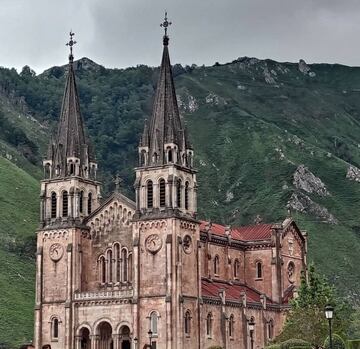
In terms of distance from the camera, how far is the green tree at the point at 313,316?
84.6 meters

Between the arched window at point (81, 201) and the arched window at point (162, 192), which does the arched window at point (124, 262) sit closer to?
the arched window at point (81, 201)

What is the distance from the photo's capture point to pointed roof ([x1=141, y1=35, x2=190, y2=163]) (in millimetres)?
97438

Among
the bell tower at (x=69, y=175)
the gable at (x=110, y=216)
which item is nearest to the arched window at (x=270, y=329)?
the gable at (x=110, y=216)

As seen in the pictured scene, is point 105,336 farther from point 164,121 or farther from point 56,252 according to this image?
point 164,121

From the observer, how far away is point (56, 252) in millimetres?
100562

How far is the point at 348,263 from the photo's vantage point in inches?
6324

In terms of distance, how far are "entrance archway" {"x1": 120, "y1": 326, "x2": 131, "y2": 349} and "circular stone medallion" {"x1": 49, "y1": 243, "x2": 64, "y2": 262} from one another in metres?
10.8

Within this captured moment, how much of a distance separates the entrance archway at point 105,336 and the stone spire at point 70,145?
1650 cm

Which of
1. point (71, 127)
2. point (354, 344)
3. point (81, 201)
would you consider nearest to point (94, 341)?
point (81, 201)

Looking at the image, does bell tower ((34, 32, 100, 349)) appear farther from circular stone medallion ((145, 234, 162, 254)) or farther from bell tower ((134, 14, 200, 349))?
circular stone medallion ((145, 234, 162, 254))

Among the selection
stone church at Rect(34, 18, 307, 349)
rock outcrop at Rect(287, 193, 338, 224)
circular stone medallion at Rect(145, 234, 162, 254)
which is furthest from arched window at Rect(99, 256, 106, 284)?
rock outcrop at Rect(287, 193, 338, 224)

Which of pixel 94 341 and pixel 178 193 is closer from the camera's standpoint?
pixel 94 341

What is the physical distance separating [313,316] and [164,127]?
25070 millimetres

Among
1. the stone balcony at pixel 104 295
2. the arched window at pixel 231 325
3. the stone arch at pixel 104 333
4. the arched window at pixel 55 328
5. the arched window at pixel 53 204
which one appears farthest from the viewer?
the arched window at pixel 53 204
